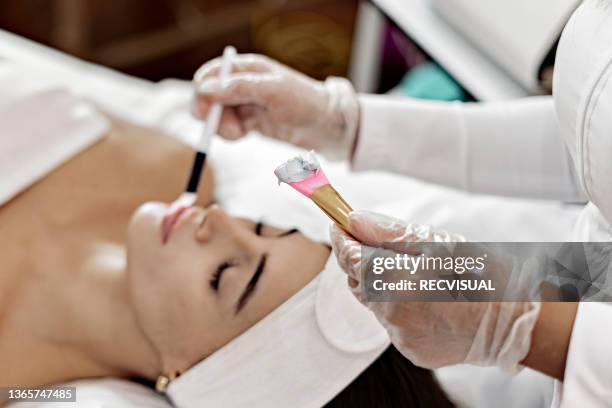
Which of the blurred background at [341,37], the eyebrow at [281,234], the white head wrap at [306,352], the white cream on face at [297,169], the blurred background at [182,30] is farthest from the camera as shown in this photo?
the blurred background at [182,30]

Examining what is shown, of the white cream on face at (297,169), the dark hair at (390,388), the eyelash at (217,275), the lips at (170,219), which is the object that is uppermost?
the white cream on face at (297,169)

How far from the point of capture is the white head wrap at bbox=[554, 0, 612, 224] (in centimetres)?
73

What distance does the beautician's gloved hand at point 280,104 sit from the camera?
1.10 metres

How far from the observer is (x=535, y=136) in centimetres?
113

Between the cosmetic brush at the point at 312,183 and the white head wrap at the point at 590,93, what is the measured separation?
0.85 ft

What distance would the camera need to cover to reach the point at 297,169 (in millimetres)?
728

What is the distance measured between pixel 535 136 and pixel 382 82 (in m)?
1.15

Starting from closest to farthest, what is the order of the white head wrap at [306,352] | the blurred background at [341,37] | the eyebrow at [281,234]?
the white head wrap at [306,352] < the eyebrow at [281,234] < the blurred background at [341,37]

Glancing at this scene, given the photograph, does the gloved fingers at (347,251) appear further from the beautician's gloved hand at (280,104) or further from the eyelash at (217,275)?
the beautician's gloved hand at (280,104)

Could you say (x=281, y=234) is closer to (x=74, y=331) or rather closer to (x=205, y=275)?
(x=205, y=275)

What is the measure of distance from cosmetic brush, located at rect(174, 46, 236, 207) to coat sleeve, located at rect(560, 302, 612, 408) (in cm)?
58

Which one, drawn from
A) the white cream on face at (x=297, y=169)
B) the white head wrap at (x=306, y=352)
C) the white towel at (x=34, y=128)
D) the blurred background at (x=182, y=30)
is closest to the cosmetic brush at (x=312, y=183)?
the white cream on face at (x=297, y=169)

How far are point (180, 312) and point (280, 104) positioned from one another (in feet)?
1.15

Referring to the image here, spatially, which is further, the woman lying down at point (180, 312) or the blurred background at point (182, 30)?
the blurred background at point (182, 30)
